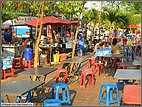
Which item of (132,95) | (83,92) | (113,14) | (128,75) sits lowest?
(83,92)

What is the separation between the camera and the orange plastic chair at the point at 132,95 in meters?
4.25

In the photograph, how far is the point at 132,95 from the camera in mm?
4508

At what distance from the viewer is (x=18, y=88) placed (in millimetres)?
4703

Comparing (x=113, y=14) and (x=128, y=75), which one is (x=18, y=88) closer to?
(x=128, y=75)

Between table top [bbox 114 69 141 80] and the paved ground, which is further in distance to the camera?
the paved ground

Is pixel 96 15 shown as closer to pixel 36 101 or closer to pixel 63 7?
pixel 63 7

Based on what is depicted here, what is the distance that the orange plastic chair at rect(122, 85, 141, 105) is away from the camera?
425 centimetres

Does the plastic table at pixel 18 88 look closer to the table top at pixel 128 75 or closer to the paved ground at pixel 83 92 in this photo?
the paved ground at pixel 83 92

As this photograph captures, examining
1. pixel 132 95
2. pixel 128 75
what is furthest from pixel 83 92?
pixel 132 95

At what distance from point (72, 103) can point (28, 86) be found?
6.31 feet

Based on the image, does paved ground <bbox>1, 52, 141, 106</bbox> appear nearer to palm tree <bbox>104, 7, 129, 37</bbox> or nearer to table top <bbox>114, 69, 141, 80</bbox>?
table top <bbox>114, 69, 141, 80</bbox>

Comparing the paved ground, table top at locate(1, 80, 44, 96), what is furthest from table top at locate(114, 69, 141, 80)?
table top at locate(1, 80, 44, 96)

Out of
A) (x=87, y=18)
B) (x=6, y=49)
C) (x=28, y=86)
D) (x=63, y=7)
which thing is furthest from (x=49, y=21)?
(x=87, y=18)

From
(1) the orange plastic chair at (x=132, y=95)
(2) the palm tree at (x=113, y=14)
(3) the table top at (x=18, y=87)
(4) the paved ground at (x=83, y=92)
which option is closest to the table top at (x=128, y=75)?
(1) the orange plastic chair at (x=132, y=95)
